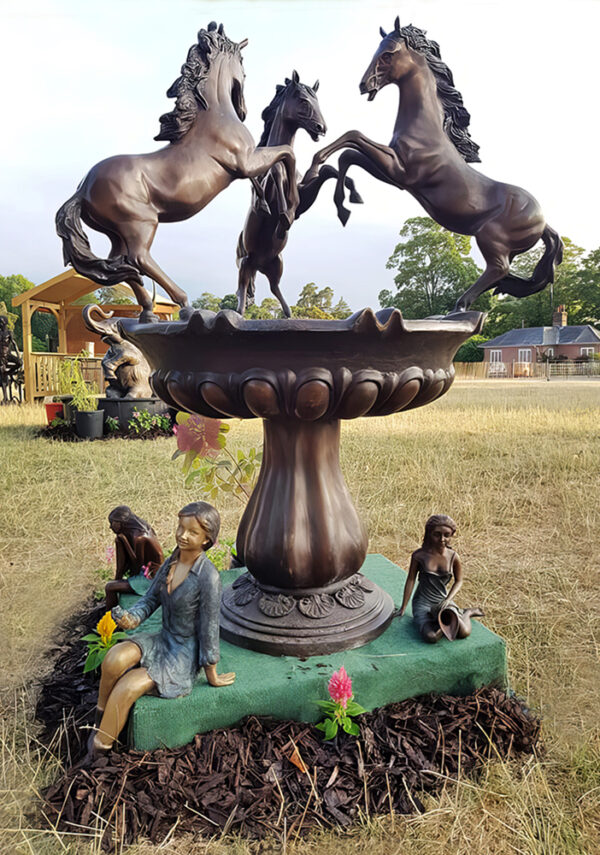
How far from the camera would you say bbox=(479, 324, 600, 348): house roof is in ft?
112

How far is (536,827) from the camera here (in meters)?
1.58

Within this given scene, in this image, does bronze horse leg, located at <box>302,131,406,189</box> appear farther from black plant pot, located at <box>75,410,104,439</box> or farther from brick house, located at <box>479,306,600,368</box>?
brick house, located at <box>479,306,600,368</box>

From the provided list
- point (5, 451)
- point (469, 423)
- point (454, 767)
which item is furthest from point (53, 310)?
point (454, 767)

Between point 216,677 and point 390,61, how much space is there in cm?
240

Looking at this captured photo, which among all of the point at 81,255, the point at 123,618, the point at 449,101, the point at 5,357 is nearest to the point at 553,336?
the point at 5,357

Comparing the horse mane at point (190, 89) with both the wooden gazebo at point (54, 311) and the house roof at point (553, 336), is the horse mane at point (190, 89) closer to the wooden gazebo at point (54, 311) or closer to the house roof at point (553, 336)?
the wooden gazebo at point (54, 311)

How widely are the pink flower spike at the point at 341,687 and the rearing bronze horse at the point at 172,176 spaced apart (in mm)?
1295

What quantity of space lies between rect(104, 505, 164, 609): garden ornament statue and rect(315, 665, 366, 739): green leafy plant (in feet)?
3.52

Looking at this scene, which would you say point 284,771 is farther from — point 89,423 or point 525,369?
point 525,369

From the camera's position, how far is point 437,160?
217 centimetres

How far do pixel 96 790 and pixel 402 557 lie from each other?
2.52 meters

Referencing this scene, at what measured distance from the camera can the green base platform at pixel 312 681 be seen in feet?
5.77

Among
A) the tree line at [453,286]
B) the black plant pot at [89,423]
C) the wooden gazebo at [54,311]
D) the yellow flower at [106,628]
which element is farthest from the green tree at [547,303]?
the yellow flower at [106,628]

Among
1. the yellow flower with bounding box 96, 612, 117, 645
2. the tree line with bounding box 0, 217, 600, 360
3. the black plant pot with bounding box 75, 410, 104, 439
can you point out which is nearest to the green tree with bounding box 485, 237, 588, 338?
the tree line with bounding box 0, 217, 600, 360
